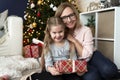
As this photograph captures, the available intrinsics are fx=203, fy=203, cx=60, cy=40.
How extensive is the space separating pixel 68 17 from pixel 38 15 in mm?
1551

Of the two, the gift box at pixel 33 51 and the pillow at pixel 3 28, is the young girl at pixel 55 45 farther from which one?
the pillow at pixel 3 28

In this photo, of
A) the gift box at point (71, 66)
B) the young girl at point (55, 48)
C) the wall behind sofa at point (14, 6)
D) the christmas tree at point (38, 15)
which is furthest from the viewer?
the wall behind sofa at point (14, 6)

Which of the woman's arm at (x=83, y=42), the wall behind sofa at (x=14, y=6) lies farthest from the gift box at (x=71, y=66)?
the wall behind sofa at (x=14, y=6)

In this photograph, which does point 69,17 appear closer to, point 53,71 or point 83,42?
point 83,42

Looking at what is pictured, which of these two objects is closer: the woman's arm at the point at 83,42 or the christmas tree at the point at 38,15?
the woman's arm at the point at 83,42

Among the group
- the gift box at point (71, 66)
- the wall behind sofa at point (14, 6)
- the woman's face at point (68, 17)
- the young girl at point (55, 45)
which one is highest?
the wall behind sofa at point (14, 6)

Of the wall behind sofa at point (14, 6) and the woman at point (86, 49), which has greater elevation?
the wall behind sofa at point (14, 6)

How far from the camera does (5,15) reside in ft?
9.43

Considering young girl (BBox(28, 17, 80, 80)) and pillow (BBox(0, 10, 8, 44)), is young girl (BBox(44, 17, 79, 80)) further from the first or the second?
pillow (BBox(0, 10, 8, 44))

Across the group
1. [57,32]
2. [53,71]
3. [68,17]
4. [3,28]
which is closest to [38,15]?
[3,28]

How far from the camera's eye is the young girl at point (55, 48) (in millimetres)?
1437

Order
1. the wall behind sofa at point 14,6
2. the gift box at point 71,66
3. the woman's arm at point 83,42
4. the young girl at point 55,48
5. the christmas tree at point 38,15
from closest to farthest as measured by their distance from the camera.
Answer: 1. the gift box at point 71,66
2. the young girl at point 55,48
3. the woman's arm at point 83,42
4. the christmas tree at point 38,15
5. the wall behind sofa at point 14,6

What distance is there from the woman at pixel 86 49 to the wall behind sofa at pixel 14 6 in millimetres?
2194

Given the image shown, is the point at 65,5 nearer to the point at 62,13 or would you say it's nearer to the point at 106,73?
the point at 62,13
